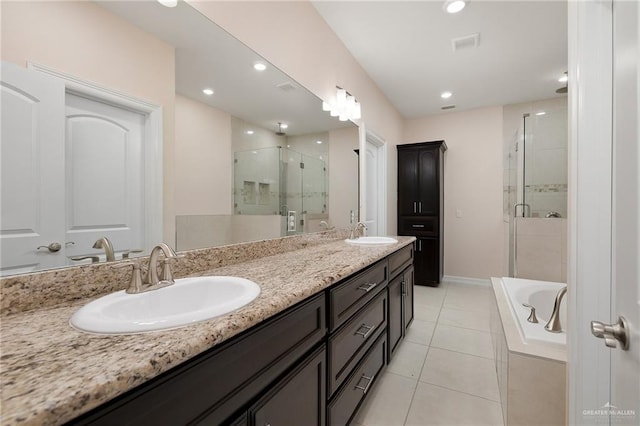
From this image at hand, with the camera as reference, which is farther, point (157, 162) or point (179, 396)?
point (157, 162)

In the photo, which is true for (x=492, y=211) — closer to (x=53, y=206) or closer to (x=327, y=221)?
(x=327, y=221)

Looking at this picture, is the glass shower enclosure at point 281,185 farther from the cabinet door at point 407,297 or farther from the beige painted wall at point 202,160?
the cabinet door at point 407,297

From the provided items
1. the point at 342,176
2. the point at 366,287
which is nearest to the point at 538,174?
the point at 342,176

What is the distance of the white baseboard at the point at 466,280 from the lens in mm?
4051

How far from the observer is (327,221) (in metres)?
2.32

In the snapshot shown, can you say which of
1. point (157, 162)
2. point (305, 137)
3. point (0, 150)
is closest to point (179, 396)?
point (0, 150)

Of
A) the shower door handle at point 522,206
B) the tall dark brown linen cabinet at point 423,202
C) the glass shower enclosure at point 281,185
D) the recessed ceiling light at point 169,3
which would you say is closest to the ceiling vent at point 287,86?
the glass shower enclosure at point 281,185

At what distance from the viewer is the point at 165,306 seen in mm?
888

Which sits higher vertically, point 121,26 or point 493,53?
point 493,53

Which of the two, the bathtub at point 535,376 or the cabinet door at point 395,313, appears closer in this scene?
the bathtub at point 535,376

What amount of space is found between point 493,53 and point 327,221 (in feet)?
A: 7.58

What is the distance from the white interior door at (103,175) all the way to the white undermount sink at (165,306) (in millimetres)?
217

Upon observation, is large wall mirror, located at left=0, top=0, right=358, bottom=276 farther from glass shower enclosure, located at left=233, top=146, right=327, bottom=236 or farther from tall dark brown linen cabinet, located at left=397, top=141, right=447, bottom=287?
tall dark brown linen cabinet, located at left=397, top=141, right=447, bottom=287

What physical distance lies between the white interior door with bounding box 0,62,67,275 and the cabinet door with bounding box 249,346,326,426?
711 millimetres
